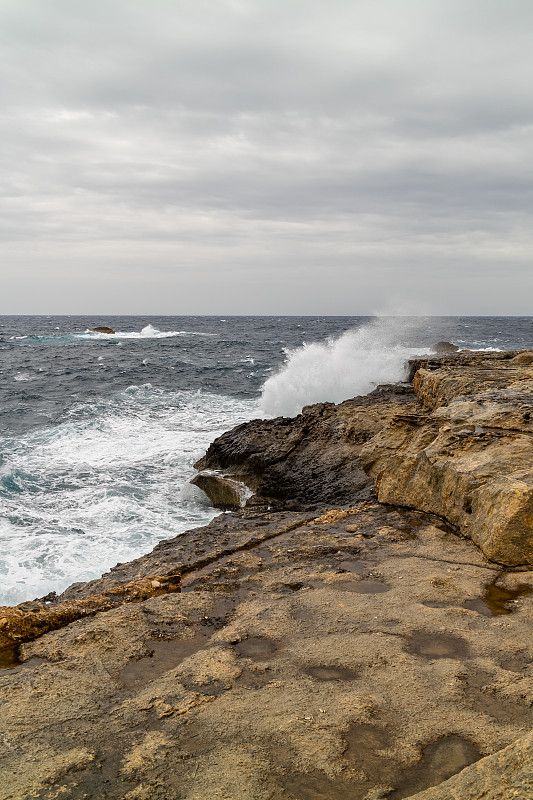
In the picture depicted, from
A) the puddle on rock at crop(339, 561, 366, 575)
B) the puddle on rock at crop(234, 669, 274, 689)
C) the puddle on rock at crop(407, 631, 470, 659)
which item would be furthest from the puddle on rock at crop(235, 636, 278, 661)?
the puddle on rock at crop(339, 561, 366, 575)

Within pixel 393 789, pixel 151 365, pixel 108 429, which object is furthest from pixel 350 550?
pixel 151 365

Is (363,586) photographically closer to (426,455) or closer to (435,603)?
(435,603)

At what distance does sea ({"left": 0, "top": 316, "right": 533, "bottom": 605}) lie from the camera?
7301 mm

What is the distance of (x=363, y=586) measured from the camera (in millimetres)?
4090

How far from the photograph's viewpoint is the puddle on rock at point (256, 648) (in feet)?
10.3

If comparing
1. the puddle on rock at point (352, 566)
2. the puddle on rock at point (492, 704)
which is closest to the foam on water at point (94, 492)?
the puddle on rock at point (352, 566)

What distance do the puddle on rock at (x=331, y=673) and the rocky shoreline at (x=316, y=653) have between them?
13mm

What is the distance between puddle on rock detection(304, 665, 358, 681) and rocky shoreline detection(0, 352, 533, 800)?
0.01 meters

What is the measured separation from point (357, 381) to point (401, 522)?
36.9 feet

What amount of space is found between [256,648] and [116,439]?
1057 cm

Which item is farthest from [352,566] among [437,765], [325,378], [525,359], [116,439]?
[325,378]

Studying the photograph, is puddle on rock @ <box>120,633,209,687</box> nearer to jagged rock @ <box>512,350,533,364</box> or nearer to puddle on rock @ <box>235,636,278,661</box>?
puddle on rock @ <box>235,636,278,661</box>

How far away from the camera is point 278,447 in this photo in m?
9.13

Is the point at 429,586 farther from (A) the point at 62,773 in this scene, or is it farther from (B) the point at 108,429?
(B) the point at 108,429
